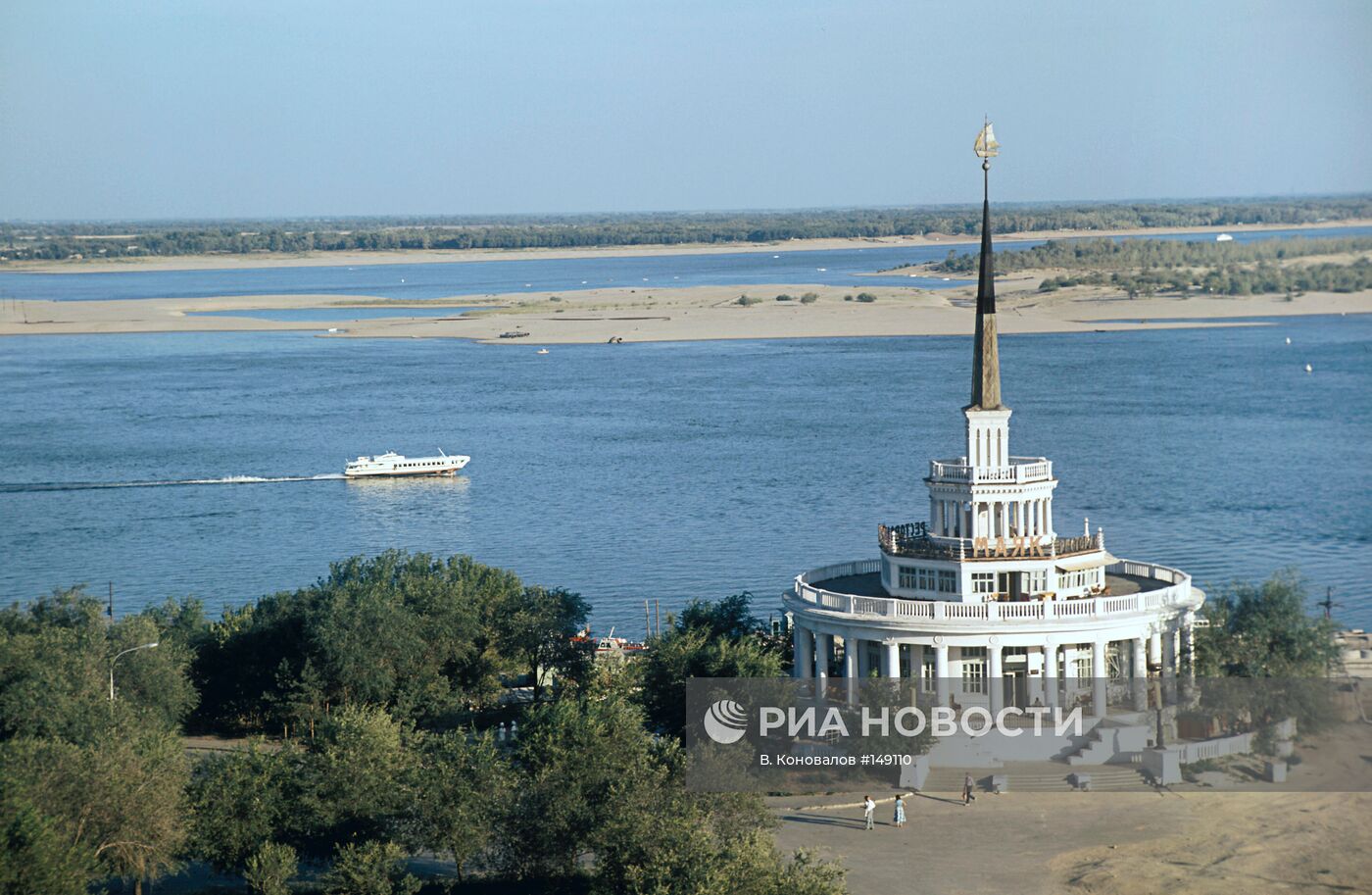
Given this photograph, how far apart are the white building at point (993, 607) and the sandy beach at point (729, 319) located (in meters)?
102

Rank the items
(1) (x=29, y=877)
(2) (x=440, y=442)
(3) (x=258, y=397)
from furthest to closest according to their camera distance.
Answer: (3) (x=258, y=397)
(2) (x=440, y=442)
(1) (x=29, y=877)

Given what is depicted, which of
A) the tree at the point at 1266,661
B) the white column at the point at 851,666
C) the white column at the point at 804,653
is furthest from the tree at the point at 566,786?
the tree at the point at 1266,661

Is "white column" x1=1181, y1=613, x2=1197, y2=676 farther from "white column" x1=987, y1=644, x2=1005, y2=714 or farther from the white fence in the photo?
"white column" x1=987, y1=644, x2=1005, y2=714

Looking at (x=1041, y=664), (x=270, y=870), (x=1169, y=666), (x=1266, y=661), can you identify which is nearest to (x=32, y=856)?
(x=270, y=870)

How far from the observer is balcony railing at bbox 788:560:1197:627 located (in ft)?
125

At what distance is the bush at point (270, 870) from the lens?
103 feet

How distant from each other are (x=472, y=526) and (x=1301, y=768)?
4623 cm

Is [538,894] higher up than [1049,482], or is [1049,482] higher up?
[1049,482]

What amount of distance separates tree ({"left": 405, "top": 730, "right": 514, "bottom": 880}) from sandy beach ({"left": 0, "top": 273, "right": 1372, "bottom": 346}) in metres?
113

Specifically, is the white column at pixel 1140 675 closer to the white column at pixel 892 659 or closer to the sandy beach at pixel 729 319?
the white column at pixel 892 659

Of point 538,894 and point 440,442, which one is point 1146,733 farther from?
point 440,442

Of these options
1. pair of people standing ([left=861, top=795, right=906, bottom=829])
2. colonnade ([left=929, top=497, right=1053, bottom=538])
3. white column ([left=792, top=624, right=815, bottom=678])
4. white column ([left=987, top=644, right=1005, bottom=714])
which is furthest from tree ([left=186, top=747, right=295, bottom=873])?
colonnade ([left=929, top=497, right=1053, bottom=538])

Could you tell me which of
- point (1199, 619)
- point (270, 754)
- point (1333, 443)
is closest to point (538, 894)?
point (270, 754)

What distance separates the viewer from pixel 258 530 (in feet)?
258
